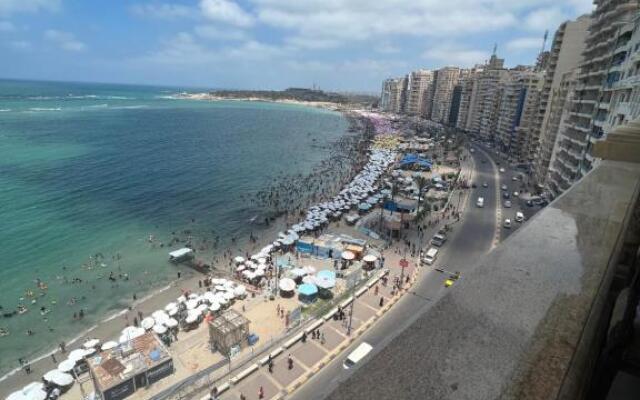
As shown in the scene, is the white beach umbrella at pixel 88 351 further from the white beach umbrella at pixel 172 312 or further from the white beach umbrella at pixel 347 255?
the white beach umbrella at pixel 347 255

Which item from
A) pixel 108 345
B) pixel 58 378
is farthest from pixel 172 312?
pixel 58 378

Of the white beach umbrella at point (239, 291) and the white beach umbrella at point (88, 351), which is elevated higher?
the white beach umbrella at point (239, 291)

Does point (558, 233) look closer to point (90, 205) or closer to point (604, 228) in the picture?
point (604, 228)

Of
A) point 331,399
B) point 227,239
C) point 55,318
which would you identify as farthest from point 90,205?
point 331,399

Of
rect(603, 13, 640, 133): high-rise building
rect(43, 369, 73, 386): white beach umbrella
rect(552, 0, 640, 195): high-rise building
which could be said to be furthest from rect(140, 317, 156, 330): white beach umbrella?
rect(552, 0, 640, 195): high-rise building

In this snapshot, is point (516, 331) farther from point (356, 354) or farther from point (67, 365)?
point (67, 365)

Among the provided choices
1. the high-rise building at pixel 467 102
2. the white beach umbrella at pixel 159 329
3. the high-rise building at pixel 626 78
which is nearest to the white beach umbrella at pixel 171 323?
the white beach umbrella at pixel 159 329
